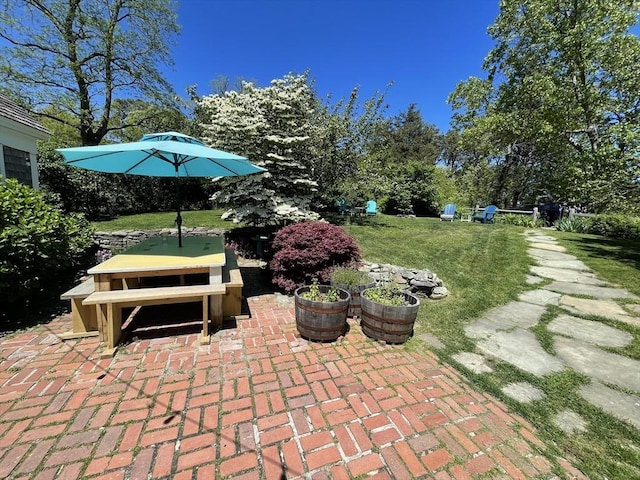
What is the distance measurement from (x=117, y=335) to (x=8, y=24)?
15182 mm

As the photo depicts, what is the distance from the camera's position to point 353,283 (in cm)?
371

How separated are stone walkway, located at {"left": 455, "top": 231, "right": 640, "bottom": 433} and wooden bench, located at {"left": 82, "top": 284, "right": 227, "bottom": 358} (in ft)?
9.01

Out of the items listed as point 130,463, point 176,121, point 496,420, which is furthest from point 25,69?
point 496,420

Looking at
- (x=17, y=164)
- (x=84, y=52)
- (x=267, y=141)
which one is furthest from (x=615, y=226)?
(x=84, y=52)

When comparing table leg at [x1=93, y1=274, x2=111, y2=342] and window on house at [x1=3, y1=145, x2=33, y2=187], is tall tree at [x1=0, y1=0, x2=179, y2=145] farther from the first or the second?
table leg at [x1=93, y1=274, x2=111, y2=342]

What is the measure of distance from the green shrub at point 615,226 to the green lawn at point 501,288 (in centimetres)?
145

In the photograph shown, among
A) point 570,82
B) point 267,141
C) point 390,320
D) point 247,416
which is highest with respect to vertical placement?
point 570,82

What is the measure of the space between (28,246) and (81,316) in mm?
1248

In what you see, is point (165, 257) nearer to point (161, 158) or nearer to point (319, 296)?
point (161, 158)

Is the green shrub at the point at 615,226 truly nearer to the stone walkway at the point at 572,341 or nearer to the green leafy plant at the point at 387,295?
the stone walkway at the point at 572,341

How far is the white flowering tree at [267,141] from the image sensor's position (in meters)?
5.74

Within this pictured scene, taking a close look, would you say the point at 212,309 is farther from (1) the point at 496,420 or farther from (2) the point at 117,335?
(1) the point at 496,420

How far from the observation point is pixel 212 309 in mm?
3371

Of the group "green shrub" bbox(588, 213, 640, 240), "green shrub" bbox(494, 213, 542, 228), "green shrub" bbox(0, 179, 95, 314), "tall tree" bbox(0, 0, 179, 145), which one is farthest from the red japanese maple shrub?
"tall tree" bbox(0, 0, 179, 145)
